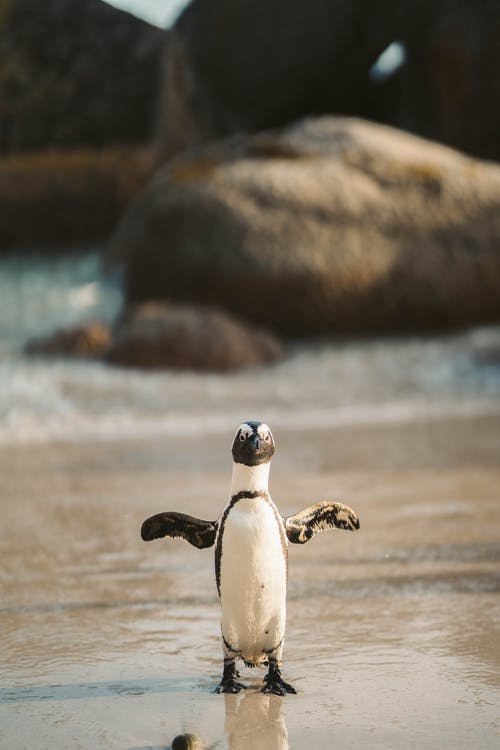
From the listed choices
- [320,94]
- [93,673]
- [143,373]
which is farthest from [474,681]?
[320,94]

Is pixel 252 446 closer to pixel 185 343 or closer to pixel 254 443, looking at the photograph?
pixel 254 443

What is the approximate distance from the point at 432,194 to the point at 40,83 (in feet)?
24.6

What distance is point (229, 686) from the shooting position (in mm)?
2576

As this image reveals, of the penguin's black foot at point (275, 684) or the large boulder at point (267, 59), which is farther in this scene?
the large boulder at point (267, 59)

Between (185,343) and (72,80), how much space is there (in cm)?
812

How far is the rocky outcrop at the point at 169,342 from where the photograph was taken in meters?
10.4

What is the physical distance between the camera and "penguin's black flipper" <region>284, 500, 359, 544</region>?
2.76 metres

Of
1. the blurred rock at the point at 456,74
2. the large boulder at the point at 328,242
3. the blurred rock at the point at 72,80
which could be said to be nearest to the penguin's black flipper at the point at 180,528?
the large boulder at the point at 328,242

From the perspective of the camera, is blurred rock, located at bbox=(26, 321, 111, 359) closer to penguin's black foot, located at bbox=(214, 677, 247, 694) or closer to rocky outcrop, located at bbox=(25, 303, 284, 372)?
rocky outcrop, located at bbox=(25, 303, 284, 372)

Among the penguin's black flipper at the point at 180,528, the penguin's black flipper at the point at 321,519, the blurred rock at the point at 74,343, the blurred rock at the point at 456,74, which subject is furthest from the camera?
the blurred rock at the point at 456,74

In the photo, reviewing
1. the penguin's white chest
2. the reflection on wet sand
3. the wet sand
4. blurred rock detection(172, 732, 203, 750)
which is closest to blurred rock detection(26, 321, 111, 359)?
the wet sand

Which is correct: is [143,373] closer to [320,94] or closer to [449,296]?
[449,296]

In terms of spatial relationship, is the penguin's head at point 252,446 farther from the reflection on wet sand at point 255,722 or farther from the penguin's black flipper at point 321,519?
the reflection on wet sand at point 255,722

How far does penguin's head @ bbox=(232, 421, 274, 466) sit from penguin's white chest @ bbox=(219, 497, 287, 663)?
10 centimetres
